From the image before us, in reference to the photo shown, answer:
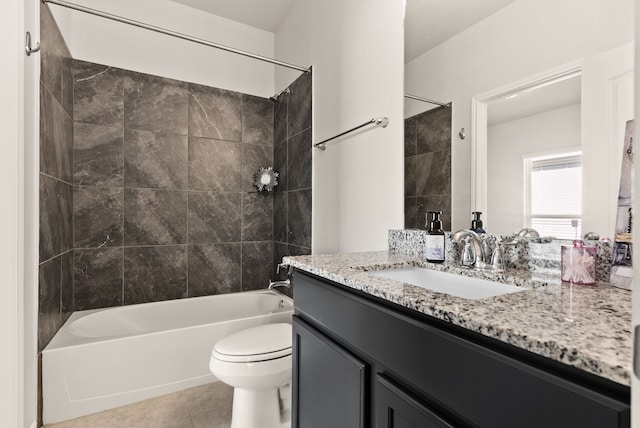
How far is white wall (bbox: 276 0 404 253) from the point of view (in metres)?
1.59

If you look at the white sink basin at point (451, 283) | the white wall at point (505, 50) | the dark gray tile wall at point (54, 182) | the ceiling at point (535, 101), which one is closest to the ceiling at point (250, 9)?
the dark gray tile wall at point (54, 182)

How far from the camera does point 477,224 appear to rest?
115 cm

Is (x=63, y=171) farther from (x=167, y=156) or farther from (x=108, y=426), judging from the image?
(x=108, y=426)

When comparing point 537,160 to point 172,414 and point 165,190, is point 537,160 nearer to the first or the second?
point 172,414

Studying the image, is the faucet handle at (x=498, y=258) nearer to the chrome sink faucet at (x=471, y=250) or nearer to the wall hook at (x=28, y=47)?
the chrome sink faucet at (x=471, y=250)

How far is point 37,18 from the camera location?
5.12ft

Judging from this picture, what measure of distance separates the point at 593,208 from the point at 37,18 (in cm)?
245

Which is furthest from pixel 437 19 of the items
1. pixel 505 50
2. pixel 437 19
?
pixel 505 50

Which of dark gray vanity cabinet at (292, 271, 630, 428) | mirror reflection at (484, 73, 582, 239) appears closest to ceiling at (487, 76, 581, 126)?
mirror reflection at (484, 73, 582, 239)

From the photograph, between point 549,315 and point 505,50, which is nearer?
point 549,315

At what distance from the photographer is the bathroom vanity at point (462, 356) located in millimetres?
410

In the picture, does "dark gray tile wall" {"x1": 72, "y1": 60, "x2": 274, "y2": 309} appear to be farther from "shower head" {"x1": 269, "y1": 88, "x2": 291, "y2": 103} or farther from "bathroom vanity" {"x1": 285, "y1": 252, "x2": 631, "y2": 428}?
"bathroom vanity" {"x1": 285, "y1": 252, "x2": 631, "y2": 428}

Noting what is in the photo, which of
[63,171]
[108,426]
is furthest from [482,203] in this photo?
[63,171]

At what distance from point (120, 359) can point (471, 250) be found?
1911mm
